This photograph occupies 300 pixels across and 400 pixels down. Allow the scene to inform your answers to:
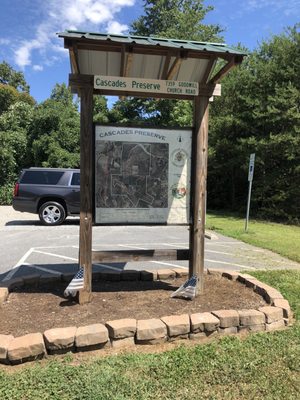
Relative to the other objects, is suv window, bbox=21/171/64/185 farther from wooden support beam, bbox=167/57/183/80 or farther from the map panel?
wooden support beam, bbox=167/57/183/80

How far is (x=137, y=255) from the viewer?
5.01m

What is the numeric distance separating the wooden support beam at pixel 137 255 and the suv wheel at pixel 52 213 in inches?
359

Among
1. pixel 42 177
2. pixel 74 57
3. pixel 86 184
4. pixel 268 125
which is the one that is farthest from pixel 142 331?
pixel 268 125

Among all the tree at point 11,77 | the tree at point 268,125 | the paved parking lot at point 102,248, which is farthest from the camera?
the tree at point 11,77

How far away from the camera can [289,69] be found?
18.7 metres

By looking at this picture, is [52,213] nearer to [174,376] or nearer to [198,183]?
[198,183]

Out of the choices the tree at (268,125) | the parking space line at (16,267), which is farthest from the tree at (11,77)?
the parking space line at (16,267)

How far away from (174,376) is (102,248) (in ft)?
20.3

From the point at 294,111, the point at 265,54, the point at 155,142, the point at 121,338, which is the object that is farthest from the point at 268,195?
the point at 121,338

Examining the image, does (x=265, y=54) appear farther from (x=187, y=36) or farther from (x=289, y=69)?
(x=187, y=36)

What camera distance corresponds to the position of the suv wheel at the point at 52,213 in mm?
13641

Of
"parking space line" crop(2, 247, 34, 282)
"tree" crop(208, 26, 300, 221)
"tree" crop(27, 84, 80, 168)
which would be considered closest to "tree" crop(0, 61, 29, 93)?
"tree" crop(27, 84, 80, 168)

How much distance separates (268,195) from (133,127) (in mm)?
15895

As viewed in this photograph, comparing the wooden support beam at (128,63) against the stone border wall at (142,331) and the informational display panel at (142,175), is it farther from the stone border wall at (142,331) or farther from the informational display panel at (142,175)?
the stone border wall at (142,331)
